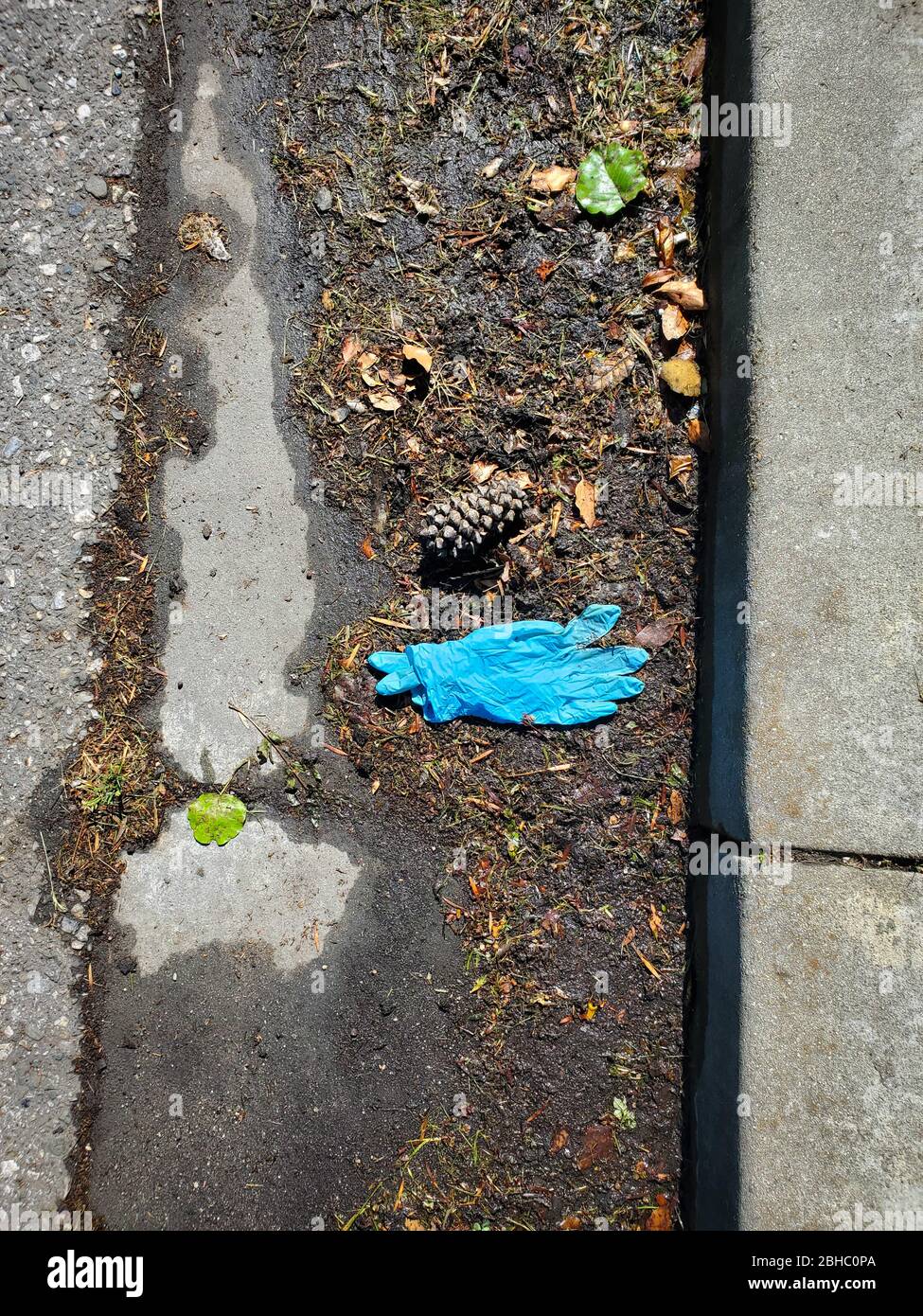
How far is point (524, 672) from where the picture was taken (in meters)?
2.72

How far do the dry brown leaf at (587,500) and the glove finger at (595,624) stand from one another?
331 millimetres

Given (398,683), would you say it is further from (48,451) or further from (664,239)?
(664,239)

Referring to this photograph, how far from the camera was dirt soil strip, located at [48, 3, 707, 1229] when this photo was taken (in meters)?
2.68

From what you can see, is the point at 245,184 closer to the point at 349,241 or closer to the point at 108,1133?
the point at 349,241

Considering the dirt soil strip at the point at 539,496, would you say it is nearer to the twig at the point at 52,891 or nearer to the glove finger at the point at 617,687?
the glove finger at the point at 617,687

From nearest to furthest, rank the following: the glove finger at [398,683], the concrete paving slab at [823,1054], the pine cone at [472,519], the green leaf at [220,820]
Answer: the concrete paving slab at [823,1054] → the pine cone at [472,519] → the glove finger at [398,683] → the green leaf at [220,820]

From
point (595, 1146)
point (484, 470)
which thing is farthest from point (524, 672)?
point (595, 1146)

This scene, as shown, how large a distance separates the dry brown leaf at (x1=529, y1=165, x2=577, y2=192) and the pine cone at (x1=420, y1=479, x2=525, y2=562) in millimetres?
1160

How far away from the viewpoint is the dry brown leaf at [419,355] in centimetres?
271

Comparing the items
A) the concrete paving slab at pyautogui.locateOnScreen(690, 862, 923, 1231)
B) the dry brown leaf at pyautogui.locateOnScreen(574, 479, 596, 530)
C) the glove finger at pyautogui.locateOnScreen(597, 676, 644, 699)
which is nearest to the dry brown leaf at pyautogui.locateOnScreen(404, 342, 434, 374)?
the dry brown leaf at pyautogui.locateOnScreen(574, 479, 596, 530)

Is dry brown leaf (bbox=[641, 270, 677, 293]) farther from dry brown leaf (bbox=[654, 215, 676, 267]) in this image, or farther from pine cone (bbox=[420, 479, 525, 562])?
pine cone (bbox=[420, 479, 525, 562])

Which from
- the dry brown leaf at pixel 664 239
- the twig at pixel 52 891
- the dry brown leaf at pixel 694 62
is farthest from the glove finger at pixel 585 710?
the dry brown leaf at pixel 694 62

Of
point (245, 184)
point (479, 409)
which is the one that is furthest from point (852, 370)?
point (245, 184)

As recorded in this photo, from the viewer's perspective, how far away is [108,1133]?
280cm
